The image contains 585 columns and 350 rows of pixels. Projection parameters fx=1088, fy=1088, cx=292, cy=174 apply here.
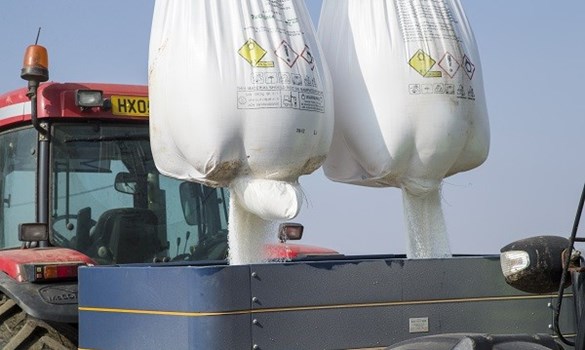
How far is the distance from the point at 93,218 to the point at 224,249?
2.25 ft

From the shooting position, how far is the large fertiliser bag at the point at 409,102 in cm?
377

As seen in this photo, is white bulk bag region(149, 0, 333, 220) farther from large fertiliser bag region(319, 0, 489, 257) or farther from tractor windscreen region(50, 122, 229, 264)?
tractor windscreen region(50, 122, 229, 264)

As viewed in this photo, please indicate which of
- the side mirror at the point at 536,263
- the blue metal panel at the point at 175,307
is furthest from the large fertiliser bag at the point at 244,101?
the side mirror at the point at 536,263

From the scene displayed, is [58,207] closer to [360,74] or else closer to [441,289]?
[360,74]

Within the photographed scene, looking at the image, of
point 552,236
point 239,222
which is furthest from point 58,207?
point 552,236

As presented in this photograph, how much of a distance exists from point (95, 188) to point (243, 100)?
6.53ft

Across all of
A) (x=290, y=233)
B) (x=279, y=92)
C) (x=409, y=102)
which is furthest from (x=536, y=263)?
(x=290, y=233)

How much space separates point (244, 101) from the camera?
3.45 metres

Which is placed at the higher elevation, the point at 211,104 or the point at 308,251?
the point at 211,104

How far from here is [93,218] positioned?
17.1ft

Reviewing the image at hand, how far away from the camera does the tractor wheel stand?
4496 mm

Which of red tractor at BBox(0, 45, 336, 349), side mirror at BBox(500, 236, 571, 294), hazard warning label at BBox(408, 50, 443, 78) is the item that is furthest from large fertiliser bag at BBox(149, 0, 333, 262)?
red tractor at BBox(0, 45, 336, 349)

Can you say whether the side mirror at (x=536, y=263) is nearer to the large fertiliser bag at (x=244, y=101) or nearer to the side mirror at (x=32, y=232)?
the large fertiliser bag at (x=244, y=101)

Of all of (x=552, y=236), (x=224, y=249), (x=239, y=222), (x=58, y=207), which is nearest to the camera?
(x=552, y=236)
